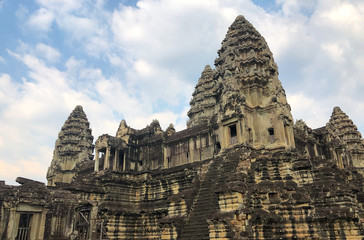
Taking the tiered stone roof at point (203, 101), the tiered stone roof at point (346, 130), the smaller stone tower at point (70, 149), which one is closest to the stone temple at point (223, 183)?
the smaller stone tower at point (70, 149)

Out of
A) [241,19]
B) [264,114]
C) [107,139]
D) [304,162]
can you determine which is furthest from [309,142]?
[107,139]

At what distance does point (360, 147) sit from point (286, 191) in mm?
30283

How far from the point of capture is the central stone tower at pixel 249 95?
2255 centimetres

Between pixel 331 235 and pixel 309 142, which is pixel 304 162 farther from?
pixel 309 142

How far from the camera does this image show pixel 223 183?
1931 centimetres

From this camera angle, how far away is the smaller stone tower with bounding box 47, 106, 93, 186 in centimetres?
4169

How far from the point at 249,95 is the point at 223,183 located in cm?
789

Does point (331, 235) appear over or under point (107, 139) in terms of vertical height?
under

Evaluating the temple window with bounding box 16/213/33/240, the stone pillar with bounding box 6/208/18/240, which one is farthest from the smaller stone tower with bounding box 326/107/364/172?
the stone pillar with bounding box 6/208/18/240

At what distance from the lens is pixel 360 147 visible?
141 ft

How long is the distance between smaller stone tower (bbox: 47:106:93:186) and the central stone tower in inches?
931

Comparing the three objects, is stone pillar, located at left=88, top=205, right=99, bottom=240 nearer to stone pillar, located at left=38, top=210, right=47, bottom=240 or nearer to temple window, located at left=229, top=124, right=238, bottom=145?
stone pillar, located at left=38, top=210, right=47, bottom=240

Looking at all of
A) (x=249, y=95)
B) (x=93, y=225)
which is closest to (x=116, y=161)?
(x=93, y=225)

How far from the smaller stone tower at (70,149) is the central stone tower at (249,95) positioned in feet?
77.6
